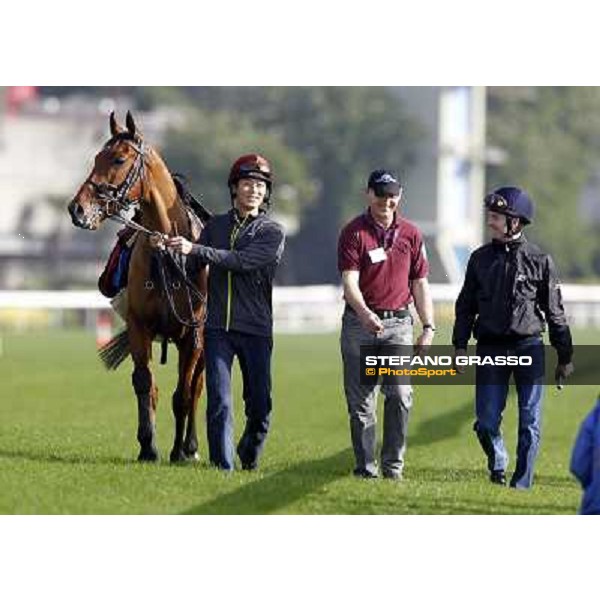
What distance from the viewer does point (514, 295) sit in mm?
11531

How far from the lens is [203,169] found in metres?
72.2

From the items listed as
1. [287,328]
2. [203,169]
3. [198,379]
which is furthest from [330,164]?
[198,379]

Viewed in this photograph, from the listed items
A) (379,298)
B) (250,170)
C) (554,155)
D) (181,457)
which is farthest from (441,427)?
(554,155)

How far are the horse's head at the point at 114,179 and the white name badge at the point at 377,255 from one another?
1608 mm

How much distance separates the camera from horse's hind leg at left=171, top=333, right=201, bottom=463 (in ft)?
40.8

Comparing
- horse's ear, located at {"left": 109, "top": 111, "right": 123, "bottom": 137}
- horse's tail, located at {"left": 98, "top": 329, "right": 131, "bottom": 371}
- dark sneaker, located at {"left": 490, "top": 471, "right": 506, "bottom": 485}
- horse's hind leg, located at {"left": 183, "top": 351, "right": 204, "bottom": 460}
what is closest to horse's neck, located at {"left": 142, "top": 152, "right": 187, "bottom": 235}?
horse's ear, located at {"left": 109, "top": 111, "right": 123, "bottom": 137}

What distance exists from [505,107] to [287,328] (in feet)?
184

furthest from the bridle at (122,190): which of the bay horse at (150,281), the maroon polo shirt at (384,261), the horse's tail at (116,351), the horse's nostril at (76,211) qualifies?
the horse's tail at (116,351)

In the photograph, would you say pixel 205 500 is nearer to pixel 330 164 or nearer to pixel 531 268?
pixel 531 268

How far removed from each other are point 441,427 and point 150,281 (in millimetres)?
5740

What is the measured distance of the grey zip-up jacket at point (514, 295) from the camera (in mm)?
11547

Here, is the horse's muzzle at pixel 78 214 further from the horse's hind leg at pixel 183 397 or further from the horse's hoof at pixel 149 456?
the horse's hoof at pixel 149 456

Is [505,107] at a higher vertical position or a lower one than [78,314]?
higher

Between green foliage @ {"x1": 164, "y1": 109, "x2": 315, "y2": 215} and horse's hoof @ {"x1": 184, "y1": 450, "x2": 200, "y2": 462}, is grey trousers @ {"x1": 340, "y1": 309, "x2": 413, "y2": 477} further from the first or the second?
green foliage @ {"x1": 164, "y1": 109, "x2": 315, "y2": 215}
